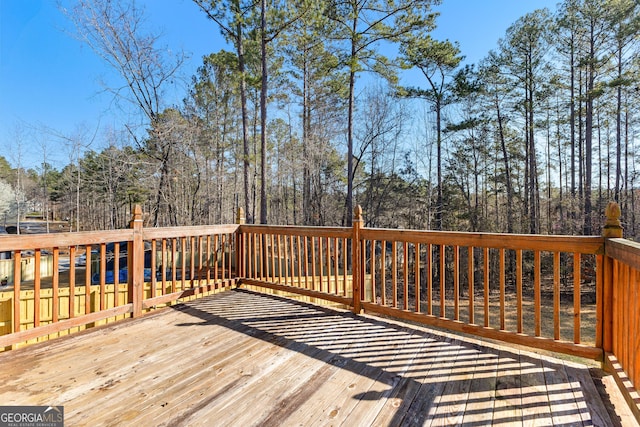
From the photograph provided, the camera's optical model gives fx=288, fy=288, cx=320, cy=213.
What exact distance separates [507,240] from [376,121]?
483 inches

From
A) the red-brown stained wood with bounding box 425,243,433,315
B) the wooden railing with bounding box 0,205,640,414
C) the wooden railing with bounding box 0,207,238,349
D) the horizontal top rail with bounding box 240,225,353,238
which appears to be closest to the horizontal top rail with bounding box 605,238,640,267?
the wooden railing with bounding box 0,205,640,414

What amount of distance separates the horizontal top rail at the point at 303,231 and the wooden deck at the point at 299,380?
1.02m

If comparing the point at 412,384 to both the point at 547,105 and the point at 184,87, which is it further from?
the point at 547,105

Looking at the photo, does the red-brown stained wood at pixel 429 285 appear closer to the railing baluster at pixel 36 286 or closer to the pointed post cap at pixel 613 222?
the pointed post cap at pixel 613 222

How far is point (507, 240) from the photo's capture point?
2238 mm

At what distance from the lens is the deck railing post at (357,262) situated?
3.10 metres

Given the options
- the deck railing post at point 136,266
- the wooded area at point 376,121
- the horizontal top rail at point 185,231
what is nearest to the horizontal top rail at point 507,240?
the horizontal top rail at point 185,231

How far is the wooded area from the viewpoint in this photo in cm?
855

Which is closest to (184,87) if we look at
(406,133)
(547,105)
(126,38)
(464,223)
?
(126,38)

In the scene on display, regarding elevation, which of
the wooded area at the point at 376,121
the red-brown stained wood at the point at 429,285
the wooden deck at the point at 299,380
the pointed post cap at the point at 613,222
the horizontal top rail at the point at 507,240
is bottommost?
the wooden deck at the point at 299,380

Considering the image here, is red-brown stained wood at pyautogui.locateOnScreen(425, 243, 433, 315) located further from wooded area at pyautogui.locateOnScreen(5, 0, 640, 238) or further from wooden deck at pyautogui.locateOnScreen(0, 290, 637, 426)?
wooded area at pyautogui.locateOnScreen(5, 0, 640, 238)

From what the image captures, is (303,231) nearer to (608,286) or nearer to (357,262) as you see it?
(357,262)

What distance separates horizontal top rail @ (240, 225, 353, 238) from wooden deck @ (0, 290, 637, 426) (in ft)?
3.35

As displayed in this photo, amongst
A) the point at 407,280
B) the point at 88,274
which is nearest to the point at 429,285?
the point at 407,280
